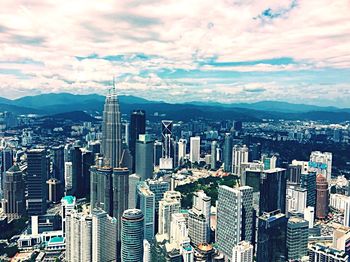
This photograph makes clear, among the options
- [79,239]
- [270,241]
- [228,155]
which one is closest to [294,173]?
[228,155]

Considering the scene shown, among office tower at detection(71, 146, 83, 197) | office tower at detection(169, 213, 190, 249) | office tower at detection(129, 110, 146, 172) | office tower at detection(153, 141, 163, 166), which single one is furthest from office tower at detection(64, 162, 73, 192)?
office tower at detection(169, 213, 190, 249)

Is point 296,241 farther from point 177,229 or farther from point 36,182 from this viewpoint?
point 36,182

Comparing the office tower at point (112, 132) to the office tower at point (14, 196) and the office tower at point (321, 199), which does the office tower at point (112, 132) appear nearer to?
the office tower at point (14, 196)

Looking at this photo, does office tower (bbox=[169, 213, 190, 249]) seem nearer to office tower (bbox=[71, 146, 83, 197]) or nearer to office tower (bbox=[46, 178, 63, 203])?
office tower (bbox=[71, 146, 83, 197])

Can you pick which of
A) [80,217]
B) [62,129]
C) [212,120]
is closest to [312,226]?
[80,217]

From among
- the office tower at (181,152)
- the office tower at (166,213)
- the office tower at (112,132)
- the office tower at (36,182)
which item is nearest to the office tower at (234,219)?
the office tower at (166,213)
